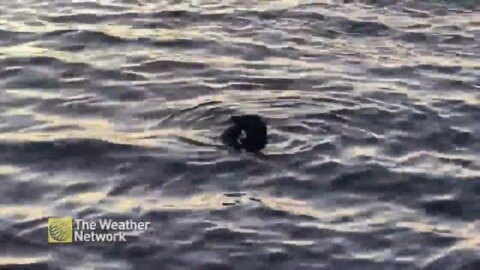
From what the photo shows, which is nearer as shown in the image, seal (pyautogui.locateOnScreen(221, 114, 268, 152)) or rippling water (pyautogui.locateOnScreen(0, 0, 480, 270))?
rippling water (pyautogui.locateOnScreen(0, 0, 480, 270))

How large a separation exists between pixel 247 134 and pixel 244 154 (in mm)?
347

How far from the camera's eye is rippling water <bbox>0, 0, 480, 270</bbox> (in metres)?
10.1

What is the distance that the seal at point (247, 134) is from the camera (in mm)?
11922

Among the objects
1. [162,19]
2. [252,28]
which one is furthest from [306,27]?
[162,19]

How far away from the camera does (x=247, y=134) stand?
12047 mm

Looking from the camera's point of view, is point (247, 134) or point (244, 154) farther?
point (247, 134)

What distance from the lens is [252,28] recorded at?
17.0 m

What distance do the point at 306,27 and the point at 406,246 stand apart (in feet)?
25.2

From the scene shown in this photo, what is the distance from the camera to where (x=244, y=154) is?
38.7 feet

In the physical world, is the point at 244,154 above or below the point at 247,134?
below

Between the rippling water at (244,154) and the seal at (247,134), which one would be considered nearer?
the rippling water at (244,154)

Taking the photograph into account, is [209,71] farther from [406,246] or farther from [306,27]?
[406,246]

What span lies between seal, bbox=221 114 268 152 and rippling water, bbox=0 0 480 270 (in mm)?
147

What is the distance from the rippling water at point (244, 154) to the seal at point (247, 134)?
0.15m
